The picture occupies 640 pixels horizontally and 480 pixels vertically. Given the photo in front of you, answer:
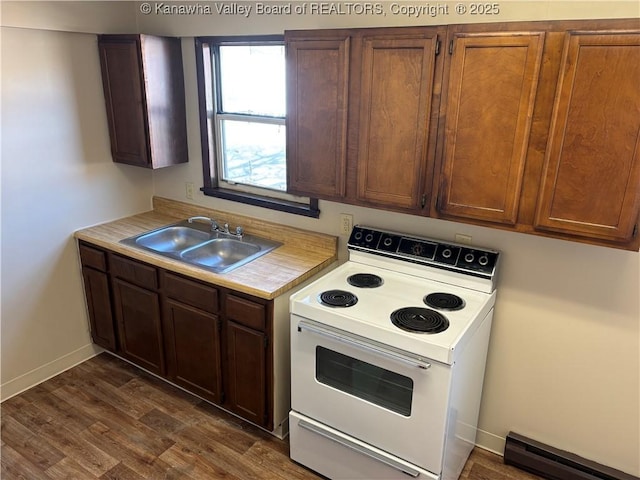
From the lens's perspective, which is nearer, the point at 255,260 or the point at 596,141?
the point at 596,141

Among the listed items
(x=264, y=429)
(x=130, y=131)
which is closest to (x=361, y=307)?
(x=264, y=429)

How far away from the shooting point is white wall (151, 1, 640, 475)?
1.95 m

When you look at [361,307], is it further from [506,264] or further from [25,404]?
[25,404]

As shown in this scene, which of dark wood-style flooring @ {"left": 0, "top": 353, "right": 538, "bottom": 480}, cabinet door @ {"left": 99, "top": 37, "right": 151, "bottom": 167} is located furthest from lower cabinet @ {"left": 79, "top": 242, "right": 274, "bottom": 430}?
cabinet door @ {"left": 99, "top": 37, "right": 151, "bottom": 167}

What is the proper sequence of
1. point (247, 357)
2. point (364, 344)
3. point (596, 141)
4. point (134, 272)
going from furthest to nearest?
point (134, 272) → point (247, 357) → point (364, 344) → point (596, 141)

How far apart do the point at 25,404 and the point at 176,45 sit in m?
2.25

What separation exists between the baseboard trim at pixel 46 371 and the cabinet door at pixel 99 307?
12 cm

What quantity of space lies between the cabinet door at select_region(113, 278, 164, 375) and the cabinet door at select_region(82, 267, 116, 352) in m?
0.07

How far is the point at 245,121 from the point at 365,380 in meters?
1.66

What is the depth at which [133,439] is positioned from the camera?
2480 mm

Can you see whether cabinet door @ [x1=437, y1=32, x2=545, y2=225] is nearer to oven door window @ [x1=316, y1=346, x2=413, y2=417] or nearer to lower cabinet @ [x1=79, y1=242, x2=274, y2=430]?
oven door window @ [x1=316, y1=346, x2=413, y2=417]

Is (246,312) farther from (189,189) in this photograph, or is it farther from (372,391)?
(189,189)

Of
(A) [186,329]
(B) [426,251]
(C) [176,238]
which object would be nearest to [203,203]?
(C) [176,238]

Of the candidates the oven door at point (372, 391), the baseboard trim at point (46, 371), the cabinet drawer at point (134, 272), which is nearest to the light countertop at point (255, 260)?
the cabinet drawer at point (134, 272)
